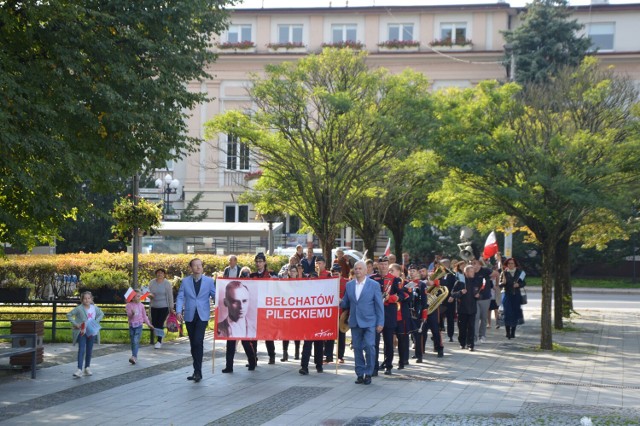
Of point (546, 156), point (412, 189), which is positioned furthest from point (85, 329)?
point (412, 189)

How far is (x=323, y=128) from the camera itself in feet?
85.9

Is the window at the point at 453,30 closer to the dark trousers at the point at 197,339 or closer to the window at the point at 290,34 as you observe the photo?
the window at the point at 290,34

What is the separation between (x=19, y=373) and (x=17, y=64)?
5.04 m

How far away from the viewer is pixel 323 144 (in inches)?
1030

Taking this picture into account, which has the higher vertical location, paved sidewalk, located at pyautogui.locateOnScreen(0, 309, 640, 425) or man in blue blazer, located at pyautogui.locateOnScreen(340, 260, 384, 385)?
man in blue blazer, located at pyautogui.locateOnScreen(340, 260, 384, 385)

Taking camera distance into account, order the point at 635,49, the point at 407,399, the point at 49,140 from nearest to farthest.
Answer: the point at 407,399, the point at 49,140, the point at 635,49

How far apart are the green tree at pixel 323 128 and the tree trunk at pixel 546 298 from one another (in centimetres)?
503

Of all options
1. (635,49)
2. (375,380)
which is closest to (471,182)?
(375,380)

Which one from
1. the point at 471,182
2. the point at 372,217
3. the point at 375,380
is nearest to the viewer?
the point at 375,380

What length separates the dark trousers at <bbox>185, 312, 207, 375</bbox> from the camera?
1577 centimetres

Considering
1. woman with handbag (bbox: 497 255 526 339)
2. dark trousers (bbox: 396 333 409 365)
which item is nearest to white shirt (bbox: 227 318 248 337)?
dark trousers (bbox: 396 333 409 365)

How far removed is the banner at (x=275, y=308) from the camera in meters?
16.8

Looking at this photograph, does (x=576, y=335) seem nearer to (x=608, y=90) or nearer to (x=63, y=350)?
(x=608, y=90)

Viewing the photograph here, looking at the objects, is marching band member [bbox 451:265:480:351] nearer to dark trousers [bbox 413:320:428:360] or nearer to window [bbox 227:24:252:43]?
dark trousers [bbox 413:320:428:360]
